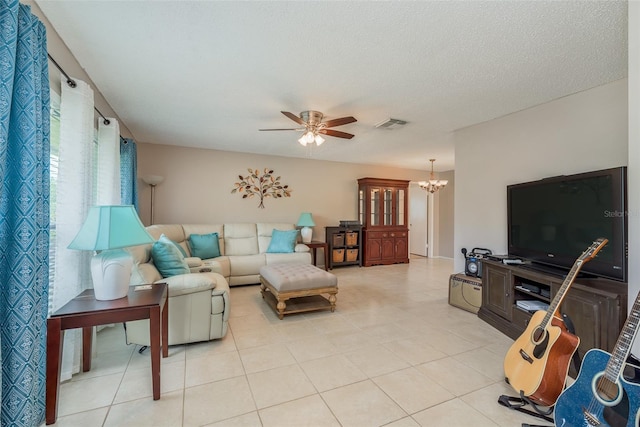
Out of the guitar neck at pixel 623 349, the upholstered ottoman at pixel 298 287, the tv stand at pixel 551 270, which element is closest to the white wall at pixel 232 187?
the upholstered ottoman at pixel 298 287

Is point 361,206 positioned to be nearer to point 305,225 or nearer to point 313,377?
point 305,225

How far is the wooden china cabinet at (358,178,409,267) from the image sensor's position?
6.10 metres

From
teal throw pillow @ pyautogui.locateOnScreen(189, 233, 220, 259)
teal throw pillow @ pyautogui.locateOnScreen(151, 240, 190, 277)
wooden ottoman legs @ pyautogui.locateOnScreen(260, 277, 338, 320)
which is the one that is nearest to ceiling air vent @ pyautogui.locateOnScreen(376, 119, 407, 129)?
wooden ottoman legs @ pyautogui.locateOnScreen(260, 277, 338, 320)

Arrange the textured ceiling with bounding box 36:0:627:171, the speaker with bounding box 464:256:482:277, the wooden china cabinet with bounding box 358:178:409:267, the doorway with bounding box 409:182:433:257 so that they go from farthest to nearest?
the doorway with bounding box 409:182:433:257, the wooden china cabinet with bounding box 358:178:409:267, the speaker with bounding box 464:256:482:277, the textured ceiling with bounding box 36:0:627:171

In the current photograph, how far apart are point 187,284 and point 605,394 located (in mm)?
2699

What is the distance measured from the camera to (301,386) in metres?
1.86

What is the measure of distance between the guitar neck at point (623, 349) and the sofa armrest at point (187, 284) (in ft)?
8.49

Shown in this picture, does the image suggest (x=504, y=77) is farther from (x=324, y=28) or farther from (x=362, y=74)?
(x=324, y=28)

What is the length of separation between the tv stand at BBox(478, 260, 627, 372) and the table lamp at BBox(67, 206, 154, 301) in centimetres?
317

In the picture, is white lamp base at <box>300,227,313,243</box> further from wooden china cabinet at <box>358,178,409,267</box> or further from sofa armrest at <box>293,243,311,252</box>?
wooden china cabinet at <box>358,178,409,267</box>

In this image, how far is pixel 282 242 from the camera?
4.89m

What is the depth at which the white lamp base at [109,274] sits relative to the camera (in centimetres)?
→ 177

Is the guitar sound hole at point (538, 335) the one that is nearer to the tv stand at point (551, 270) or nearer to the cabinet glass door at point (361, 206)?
the tv stand at point (551, 270)

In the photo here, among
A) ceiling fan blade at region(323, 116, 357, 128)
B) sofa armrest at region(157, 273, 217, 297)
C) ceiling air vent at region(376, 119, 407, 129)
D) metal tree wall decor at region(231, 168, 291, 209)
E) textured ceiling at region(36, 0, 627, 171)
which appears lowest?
sofa armrest at region(157, 273, 217, 297)
